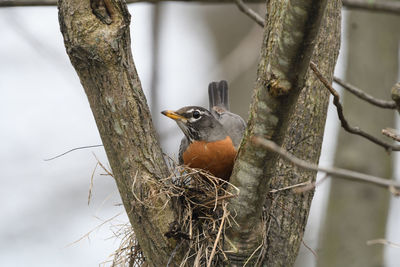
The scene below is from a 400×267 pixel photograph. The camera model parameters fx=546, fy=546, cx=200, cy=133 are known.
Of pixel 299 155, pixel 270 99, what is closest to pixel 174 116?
pixel 299 155

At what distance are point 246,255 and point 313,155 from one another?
0.86 meters

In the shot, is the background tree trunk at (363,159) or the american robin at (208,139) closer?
the american robin at (208,139)

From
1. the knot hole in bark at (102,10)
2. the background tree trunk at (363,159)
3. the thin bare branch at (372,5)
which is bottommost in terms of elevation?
the background tree trunk at (363,159)

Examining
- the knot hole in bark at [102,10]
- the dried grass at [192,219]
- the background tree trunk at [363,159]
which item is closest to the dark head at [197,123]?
the dried grass at [192,219]

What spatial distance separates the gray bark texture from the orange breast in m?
0.74

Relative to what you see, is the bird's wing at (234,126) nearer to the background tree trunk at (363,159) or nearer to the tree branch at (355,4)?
the tree branch at (355,4)

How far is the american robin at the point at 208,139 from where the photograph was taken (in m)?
4.27

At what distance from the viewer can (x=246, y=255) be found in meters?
3.25

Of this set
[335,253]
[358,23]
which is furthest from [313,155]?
[358,23]

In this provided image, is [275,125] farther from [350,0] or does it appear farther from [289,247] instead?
[350,0]

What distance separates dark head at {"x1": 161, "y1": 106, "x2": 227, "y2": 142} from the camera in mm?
4672

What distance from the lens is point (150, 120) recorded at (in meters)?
3.09

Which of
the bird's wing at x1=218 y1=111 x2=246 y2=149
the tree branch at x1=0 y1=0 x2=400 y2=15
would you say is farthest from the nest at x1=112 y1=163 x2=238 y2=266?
the tree branch at x1=0 y1=0 x2=400 y2=15

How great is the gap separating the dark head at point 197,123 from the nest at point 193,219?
3.06 feet
